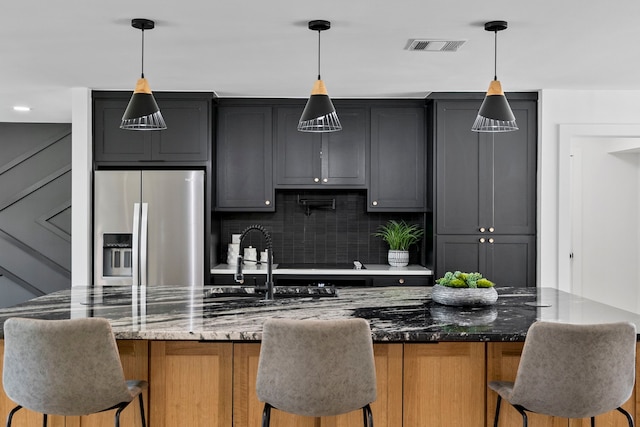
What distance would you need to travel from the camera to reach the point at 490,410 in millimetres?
2518

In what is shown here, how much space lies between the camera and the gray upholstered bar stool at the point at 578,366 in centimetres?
211

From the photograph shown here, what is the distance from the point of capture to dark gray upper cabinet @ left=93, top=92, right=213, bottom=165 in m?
5.07

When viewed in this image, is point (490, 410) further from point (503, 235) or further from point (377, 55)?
point (503, 235)

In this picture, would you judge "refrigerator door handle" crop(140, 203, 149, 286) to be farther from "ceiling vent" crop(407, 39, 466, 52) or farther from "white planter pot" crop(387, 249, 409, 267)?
"ceiling vent" crop(407, 39, 466, 52)

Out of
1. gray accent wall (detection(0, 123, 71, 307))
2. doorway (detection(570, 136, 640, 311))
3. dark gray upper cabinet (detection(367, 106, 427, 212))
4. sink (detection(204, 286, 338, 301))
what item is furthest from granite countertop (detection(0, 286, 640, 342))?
gray accent wall (detection(0, 123, 71, 307))

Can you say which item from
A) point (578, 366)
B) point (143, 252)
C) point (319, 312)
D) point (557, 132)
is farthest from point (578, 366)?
point (143, 252)

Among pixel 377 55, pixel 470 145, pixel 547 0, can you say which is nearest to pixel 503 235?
pixel 470 145

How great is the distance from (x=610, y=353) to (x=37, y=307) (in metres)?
2.44

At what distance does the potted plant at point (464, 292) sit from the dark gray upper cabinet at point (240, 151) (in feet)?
8.65

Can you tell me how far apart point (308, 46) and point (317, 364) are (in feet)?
7.21

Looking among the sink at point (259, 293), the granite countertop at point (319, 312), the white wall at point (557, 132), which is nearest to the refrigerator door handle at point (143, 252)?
the granite countertop at point (319, 312)

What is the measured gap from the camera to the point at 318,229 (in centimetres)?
581

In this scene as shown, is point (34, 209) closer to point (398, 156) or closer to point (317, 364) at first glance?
point (398, 156)

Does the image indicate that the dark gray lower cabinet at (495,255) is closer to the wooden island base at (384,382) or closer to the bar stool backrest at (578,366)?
the wooden island base at (384,382)
